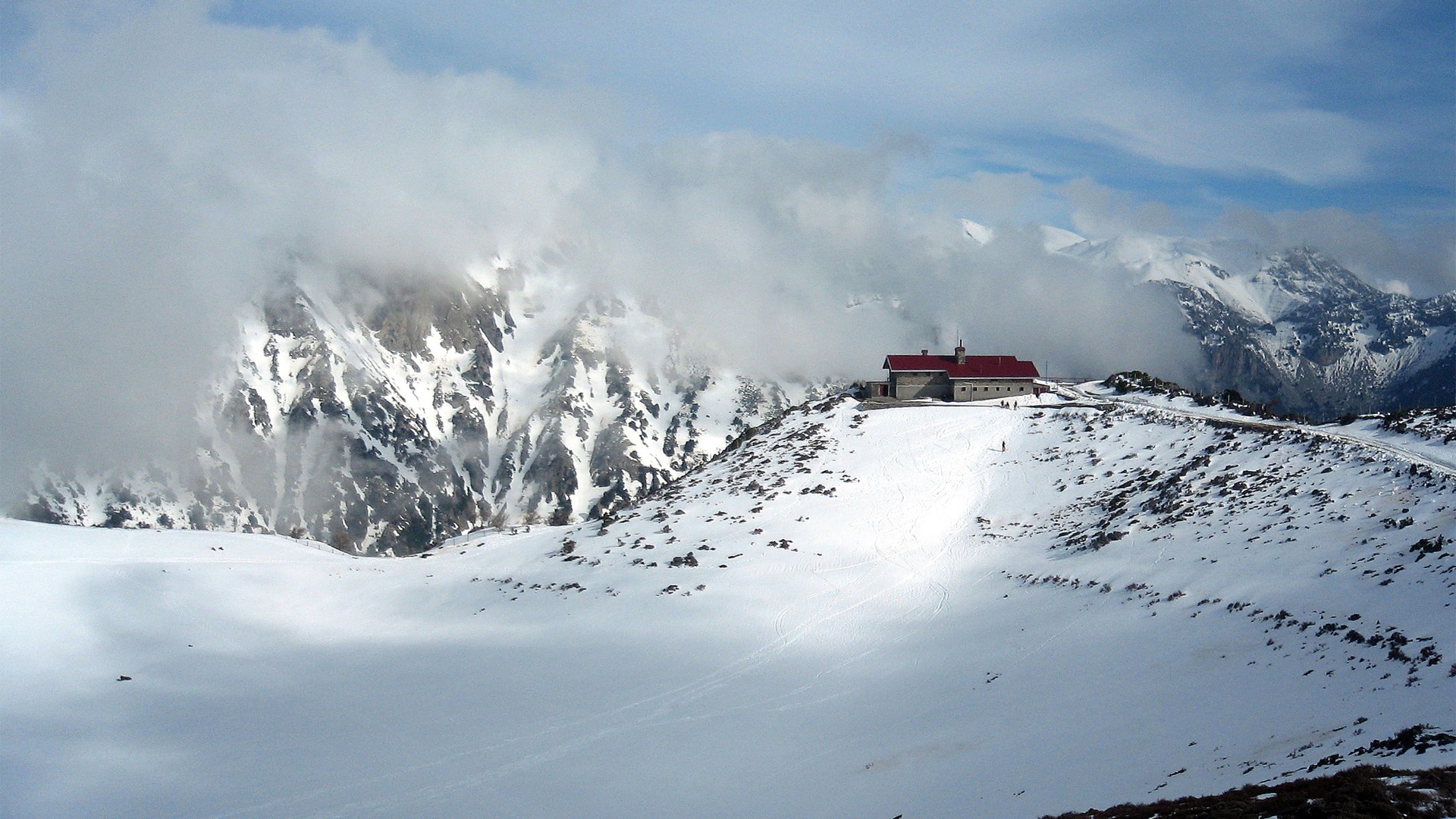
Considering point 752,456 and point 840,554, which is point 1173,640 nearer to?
point 840,554

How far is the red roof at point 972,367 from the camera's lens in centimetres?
9444

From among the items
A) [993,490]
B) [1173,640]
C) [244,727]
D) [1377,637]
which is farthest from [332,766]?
[993,490]

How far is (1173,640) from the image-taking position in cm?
3447

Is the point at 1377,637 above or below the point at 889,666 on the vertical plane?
above

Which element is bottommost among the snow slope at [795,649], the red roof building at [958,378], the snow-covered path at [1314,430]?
the snow slope at [795,649]

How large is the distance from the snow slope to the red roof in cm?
2407

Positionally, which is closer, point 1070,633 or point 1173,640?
point 1173,640

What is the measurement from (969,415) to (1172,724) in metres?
60.0

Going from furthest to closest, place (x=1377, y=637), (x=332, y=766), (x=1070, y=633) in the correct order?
(x=1070, y=633) → (x=332, y=766) → (x=1377, y=637)

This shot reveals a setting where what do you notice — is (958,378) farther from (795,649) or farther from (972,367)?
(795,649)

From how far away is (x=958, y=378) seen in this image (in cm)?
9456

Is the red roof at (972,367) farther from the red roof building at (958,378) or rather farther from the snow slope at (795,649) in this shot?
the snow slope at (795,649)

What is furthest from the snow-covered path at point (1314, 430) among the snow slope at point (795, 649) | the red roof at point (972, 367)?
the red roof at point (972, 367)

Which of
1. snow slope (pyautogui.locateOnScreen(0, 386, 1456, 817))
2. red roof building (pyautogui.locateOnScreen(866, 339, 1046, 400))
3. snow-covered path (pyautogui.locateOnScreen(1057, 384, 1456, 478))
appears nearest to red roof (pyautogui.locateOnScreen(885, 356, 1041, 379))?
red roof building (pyautogui.locateOnScreen(866, 339, 1046, 400))
